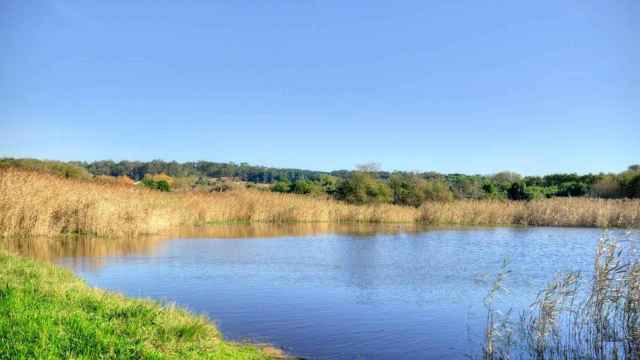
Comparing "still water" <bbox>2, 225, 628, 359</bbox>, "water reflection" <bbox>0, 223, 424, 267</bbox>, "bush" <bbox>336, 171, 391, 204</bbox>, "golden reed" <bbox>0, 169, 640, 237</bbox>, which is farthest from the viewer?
"bush" <bbox>336, 171, 391, 204</bbox>

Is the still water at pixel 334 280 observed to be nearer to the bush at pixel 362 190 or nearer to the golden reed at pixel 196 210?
the golden reed at pixel 196 210

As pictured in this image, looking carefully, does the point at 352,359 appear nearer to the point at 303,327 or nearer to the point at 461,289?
the point at 303,327

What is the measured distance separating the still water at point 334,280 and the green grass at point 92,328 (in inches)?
69.9

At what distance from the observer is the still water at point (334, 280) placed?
400 inches

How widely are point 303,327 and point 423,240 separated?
55.4ft

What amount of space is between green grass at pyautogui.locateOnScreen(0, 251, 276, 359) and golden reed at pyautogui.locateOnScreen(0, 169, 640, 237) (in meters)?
12.6

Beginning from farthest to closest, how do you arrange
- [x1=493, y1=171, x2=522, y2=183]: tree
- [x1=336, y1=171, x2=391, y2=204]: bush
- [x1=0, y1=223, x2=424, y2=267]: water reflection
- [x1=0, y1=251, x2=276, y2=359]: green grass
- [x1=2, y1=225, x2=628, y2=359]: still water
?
[x1=493, y1=171, x2=522, y2=183]: tree
[x1=336, y1=171, x2=391, y2=204]: bush
[x1=0, y1=223, x2=424, y2=267]: water reflection
[x1=2, y1=225, x2=628, y2=359]: still water
[x1=0, y1=251, x2=276, y2=359]: green grass

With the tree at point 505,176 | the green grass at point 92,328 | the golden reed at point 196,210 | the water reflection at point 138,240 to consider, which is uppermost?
the tree at point 505,176

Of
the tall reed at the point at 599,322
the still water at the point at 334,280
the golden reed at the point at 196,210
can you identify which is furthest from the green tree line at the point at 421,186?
the tall reed at the point at 599,322

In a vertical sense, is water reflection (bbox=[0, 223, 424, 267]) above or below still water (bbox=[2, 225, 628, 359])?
above

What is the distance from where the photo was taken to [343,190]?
1882 inches

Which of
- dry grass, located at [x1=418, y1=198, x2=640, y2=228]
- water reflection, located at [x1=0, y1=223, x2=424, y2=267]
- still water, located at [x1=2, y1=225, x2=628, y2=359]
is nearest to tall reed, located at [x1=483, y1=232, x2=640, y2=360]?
still water, located at [x1=2, y1=225, x2=628, y2=359]

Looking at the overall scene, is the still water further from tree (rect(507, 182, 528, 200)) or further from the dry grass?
tree (rect(507, 182, 528, 200))

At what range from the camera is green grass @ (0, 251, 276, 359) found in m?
6.51
